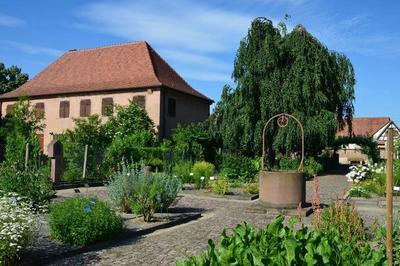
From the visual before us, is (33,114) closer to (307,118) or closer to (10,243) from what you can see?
(307,118)

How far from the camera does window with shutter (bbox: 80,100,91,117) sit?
32.9 meters

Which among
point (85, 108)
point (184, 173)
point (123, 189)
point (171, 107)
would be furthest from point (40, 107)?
point (123, 189)

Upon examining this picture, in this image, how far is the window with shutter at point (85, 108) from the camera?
32.9m

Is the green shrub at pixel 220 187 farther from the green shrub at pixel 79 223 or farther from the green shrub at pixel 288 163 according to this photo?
the green shrub at pixel 288 163

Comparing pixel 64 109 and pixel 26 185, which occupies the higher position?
pixel 64 109

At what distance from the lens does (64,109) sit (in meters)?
33.9

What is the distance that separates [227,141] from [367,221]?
53.1ft

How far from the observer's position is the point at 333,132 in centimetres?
2467

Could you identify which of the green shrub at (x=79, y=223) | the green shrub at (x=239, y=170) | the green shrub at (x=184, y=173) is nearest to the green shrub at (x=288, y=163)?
the green shrub at (x=239, y=170)

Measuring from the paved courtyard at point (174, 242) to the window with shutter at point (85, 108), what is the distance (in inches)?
844

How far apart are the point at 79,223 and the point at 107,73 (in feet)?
90.4

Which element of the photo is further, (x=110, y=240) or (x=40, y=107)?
(x=40, y=107)

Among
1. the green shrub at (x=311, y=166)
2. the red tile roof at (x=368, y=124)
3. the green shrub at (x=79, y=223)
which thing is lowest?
the green shrub at (x=79, y=223)

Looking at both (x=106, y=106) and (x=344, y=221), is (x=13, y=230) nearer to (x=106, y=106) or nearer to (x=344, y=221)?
(x=344, y=221)
